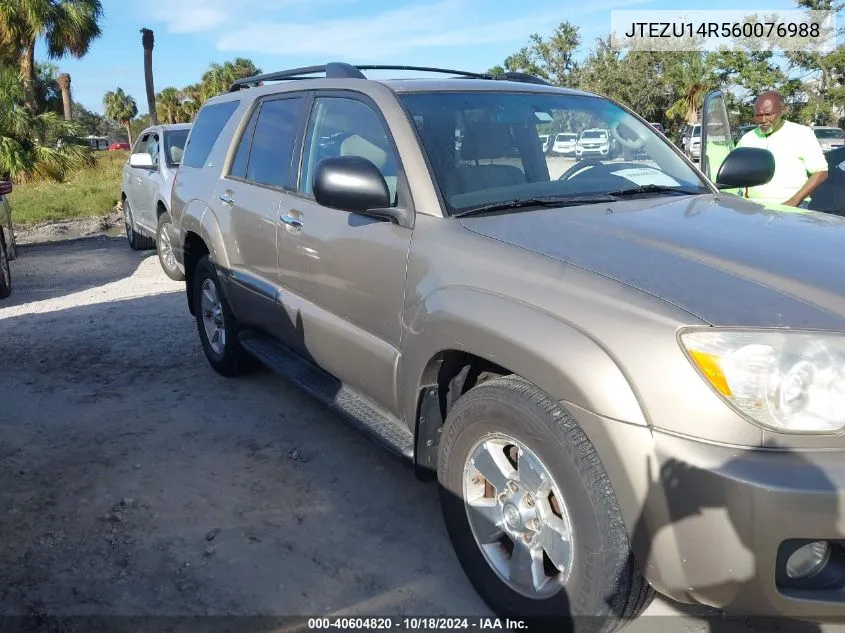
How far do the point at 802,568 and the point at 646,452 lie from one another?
1.68 ft

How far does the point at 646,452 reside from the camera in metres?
1.96

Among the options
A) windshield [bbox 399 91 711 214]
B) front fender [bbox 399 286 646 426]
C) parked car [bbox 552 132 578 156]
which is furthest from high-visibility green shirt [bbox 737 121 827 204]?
front fender [bbox 399 286 646 426]

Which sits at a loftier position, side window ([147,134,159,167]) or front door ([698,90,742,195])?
side window ([147,134,159,167])

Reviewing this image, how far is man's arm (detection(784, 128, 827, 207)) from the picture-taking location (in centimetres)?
533

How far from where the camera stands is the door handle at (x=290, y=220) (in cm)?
371

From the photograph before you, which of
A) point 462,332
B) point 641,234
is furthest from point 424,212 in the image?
point 641,234

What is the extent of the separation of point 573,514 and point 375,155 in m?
1.83

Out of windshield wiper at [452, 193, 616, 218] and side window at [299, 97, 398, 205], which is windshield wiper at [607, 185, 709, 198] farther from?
side window at [299, 97, 398, 205]


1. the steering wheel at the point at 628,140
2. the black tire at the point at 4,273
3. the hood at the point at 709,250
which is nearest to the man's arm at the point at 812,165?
the steering wheel at the point at 628,140

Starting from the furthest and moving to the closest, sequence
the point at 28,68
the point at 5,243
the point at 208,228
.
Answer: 1. the point at 28,68
2. the point at 5,243
3. the point at 208,228

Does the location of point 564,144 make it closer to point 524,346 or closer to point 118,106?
point 524,346

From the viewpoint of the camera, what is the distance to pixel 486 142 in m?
3.29

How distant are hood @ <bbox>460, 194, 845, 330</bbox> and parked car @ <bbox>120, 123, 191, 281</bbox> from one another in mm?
5937

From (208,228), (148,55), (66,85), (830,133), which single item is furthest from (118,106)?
(208,228)
